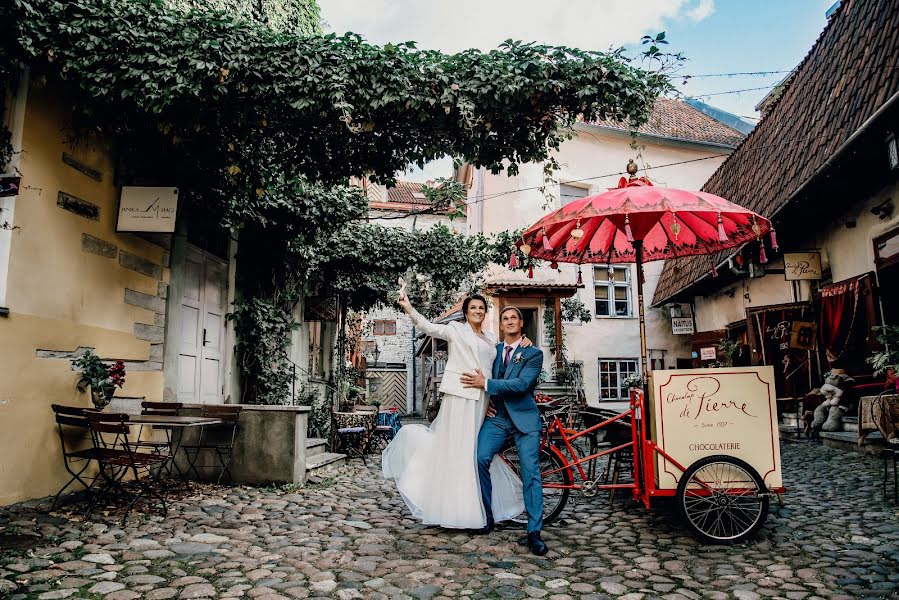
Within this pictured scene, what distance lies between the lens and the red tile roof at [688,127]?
19062 millimetres

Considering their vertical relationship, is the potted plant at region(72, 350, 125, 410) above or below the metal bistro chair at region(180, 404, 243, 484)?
A: above

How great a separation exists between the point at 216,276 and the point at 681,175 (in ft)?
52.0

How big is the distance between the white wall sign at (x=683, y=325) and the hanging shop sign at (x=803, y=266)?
6882mm

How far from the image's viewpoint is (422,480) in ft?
15.8

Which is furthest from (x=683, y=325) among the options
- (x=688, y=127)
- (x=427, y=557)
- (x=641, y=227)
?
(x=427, y=557)

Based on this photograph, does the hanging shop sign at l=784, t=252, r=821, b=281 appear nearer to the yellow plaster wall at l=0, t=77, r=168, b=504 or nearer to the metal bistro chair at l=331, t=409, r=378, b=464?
the metal bistro chair at l=331, t=409, r=378, b=464

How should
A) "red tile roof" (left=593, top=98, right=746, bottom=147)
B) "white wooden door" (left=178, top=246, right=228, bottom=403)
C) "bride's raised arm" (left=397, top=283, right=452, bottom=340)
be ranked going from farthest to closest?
"red tile roof" (left=593, top=98, right=746, bottom=147) → "white wooden door" (left=178, top=246, right=228, bottom=403) → "bride's raised arm" (left=397, top=283, right=452, bottom=340)

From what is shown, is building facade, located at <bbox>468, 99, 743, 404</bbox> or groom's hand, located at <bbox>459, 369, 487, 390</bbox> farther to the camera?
building facade, located at <bbox>468, 99, 743, 404</bbox>

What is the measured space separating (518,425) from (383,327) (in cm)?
2114

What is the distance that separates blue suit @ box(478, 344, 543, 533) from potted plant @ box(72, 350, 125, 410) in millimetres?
3376

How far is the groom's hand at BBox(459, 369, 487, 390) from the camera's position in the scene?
448cm

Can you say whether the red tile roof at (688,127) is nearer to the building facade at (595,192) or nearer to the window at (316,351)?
the building facade at (595,192)

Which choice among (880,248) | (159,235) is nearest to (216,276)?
(159,235)

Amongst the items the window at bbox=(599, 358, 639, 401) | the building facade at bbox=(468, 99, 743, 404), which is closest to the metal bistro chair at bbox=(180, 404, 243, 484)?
the building facade at bbox=(468, 99, 743, 404)
